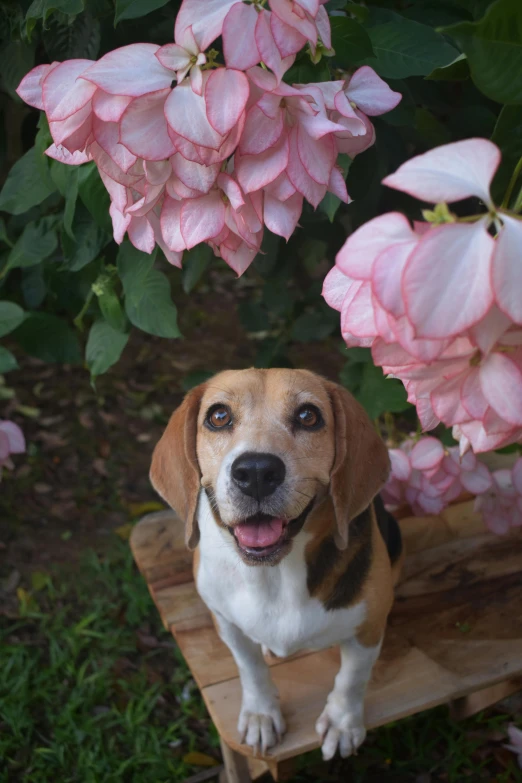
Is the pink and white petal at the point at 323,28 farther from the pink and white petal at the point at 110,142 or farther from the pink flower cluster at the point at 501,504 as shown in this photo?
the pink flower cluster at the point at 501,504

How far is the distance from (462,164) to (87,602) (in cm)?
287

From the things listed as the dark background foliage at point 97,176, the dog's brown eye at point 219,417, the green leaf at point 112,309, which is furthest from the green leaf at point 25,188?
the dog's brown eye at point 219,417

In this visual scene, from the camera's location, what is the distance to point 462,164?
590mm

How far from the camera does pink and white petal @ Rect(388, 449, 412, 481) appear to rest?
199cm

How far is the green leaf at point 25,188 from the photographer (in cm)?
151

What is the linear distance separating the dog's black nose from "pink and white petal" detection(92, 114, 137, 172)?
725 millimetres

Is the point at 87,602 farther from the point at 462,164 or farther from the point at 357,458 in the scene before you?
the point at 462,164

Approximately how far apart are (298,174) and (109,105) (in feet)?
0.70

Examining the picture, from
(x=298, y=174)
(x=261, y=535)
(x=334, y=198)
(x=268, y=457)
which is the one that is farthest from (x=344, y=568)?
(x=298, y=174)

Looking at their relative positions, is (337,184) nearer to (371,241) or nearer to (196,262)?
(371,241)

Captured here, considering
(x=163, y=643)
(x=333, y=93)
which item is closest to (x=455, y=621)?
(x=163, y=643)

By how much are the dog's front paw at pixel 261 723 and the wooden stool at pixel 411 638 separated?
2 cm

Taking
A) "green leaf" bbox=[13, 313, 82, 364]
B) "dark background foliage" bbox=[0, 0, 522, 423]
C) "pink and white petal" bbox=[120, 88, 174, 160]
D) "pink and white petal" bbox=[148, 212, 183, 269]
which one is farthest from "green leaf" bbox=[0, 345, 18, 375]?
"pink and white petal" bbox=[120, 88, 174, 160]

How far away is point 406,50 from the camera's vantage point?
1250mm
